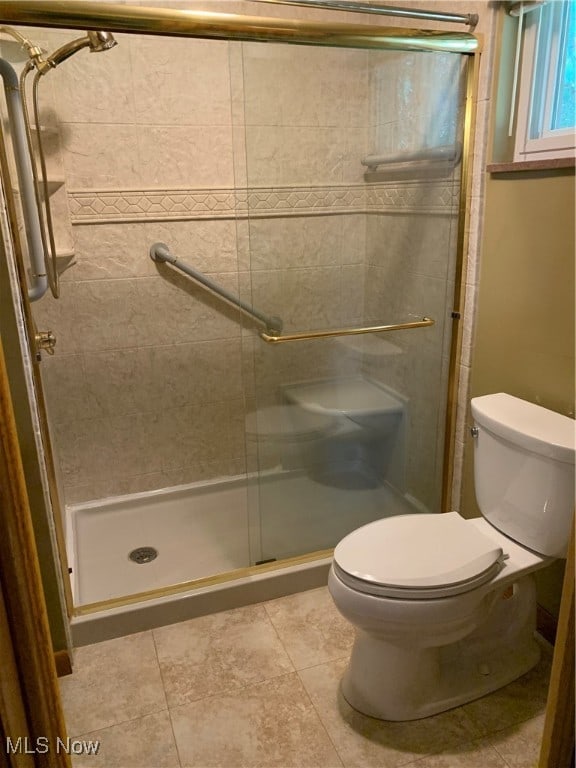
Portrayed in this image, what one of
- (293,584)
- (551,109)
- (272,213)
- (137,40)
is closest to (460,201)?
(551,109)

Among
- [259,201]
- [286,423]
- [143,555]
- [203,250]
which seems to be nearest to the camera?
[259,201]

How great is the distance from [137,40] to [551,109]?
1387 mm

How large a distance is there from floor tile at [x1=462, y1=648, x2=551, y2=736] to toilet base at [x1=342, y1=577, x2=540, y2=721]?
0.07 feet

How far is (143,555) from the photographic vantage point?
7.11 ft

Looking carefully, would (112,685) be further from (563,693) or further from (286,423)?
(563,693)

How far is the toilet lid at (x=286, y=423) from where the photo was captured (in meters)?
1.98

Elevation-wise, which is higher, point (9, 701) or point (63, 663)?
point (9, 701)

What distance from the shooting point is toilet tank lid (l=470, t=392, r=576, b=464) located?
4.54 ft

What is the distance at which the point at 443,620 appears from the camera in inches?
53.9

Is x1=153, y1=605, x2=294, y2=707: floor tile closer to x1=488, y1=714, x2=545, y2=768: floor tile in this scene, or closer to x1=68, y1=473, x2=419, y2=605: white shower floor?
x1=68, y1=473, x2=419, y2=605: white shower floor

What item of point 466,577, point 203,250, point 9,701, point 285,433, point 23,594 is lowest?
point 466,577

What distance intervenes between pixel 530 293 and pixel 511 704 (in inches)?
44.0

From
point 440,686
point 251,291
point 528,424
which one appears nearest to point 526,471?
point 528,424

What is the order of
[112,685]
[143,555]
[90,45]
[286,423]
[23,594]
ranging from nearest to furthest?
[23,594], [90,45], [112,685], [286,423], [143,555]
